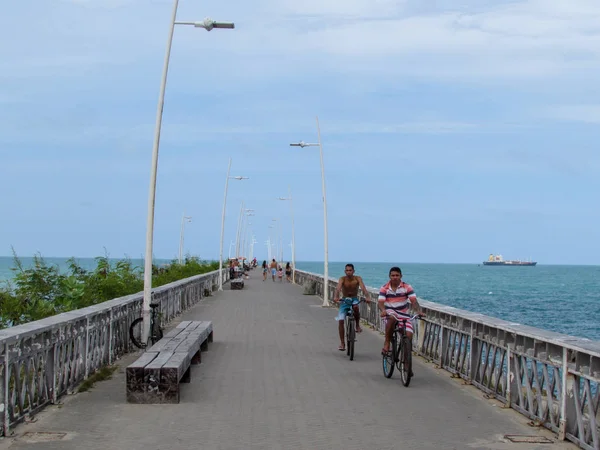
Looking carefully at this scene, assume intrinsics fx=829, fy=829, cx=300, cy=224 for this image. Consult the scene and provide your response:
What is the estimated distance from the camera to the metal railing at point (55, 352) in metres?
8.34

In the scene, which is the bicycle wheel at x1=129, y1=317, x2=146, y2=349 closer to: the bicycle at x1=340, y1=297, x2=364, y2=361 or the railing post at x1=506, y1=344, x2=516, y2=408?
the bicycle at x1=340, y1=297, x2=364, y2=361

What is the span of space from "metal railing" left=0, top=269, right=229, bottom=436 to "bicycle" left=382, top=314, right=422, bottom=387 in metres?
4.42

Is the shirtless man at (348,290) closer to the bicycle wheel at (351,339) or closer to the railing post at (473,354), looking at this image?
the bicycle wheel at (351,339)

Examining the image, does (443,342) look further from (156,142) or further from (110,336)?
(156,142)

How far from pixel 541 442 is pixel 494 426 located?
852 mm

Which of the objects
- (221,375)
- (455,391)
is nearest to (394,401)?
(455,391)

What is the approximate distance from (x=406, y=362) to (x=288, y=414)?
2.70 meters

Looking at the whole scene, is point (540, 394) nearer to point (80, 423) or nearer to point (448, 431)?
point (448, 431)

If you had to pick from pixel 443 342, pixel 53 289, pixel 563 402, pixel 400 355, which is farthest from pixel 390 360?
pixel 53 289

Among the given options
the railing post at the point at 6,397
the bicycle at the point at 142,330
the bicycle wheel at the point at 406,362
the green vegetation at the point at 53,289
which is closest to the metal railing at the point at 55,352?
the railing post at the point at 6,397

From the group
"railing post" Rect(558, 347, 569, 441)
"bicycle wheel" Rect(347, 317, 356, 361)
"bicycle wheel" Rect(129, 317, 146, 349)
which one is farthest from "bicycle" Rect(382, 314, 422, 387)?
"bicycle wheel" Rect(129, 317, 146, 349)

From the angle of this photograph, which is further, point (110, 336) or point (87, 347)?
point (110, 336)

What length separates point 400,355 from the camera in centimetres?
1223

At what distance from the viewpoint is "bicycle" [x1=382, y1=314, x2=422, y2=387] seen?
1168 cm
